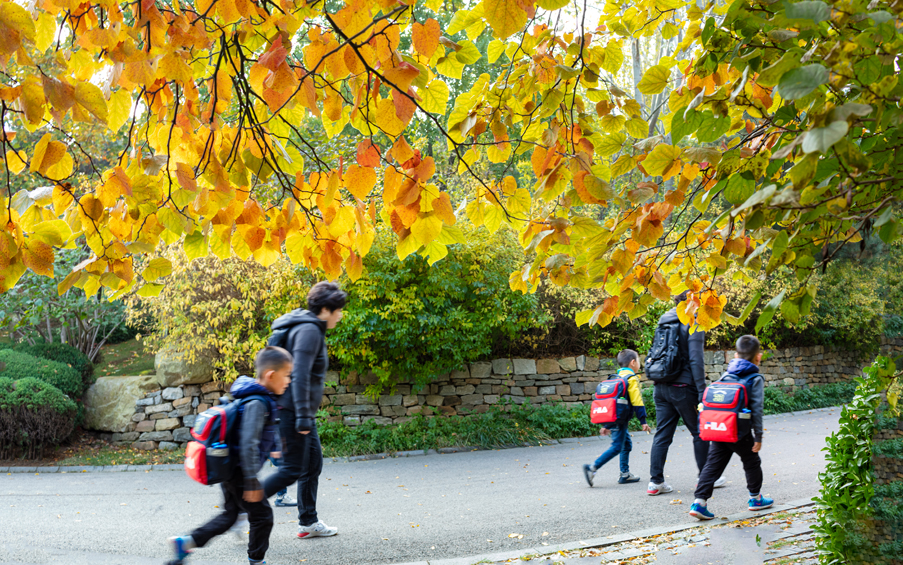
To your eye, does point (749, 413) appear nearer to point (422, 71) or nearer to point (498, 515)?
point (498, 515)

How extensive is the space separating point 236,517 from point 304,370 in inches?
38.1

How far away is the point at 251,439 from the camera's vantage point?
3.39 metres

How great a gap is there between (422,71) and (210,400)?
8.74m

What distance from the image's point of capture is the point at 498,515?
538 centimetres

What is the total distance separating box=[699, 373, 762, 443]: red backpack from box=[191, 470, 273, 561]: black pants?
3.39 metres

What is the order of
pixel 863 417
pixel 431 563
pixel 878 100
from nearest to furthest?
pixel 878 100 → pixel 863 417 → pixel 431 563

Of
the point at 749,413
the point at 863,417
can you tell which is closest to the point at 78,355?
the point at 749,413

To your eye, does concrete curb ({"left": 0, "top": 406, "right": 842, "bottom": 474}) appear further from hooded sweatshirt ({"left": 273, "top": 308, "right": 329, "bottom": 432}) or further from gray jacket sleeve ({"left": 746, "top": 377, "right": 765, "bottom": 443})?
gray jacket sleeve ({"left": 746, "top": 377, "right": 765, "bottom": 443})

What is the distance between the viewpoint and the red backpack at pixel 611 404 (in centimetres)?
605

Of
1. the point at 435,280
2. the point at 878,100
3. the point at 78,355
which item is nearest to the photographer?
the point at 878,100

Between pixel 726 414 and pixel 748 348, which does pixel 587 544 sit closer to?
pixel 726 414

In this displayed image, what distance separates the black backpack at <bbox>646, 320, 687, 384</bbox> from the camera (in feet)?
18.3

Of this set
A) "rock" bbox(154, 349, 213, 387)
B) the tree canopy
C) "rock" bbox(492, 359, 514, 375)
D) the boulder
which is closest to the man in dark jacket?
the tree canopy

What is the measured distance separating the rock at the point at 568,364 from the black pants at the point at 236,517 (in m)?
7.73
